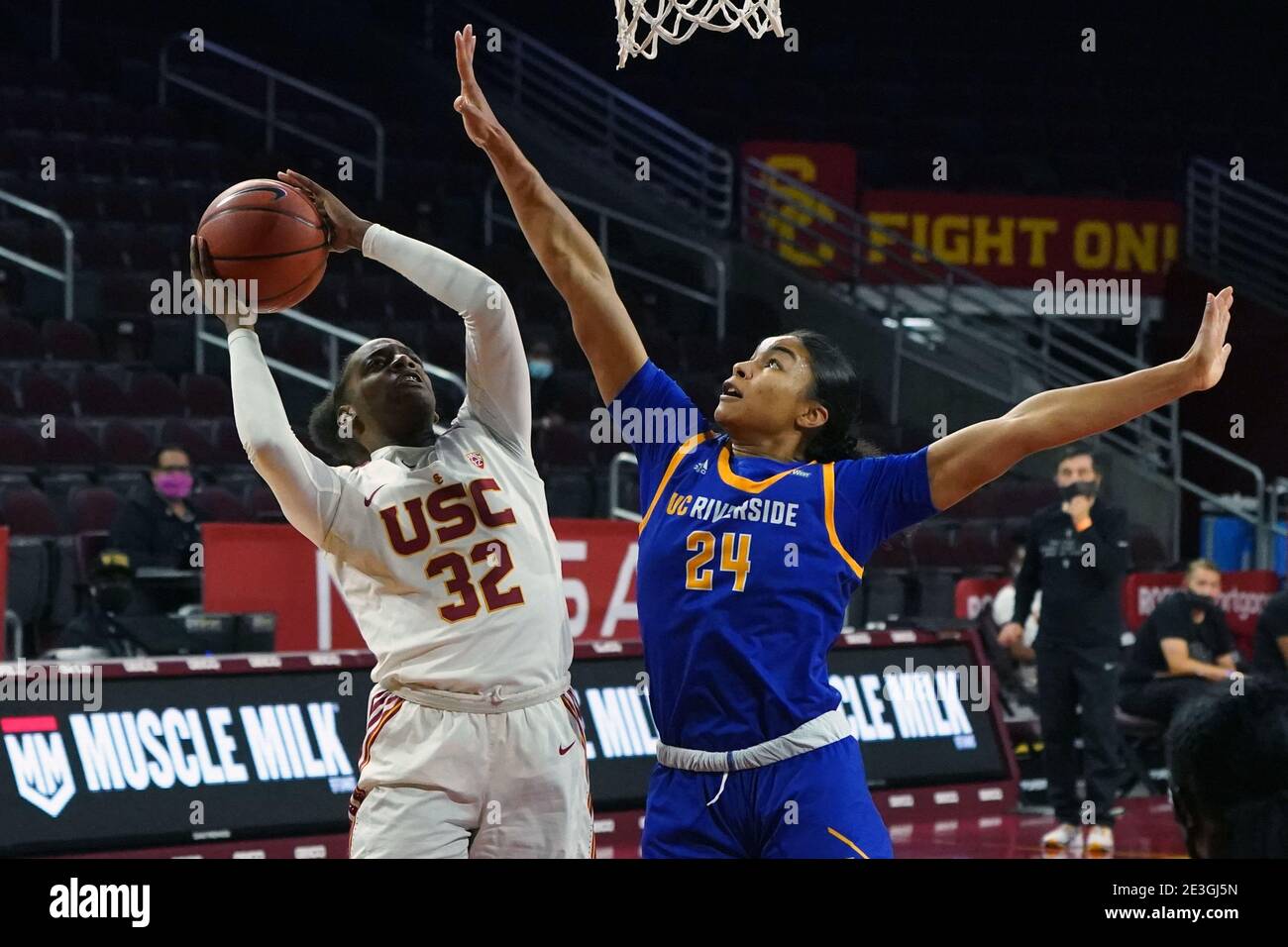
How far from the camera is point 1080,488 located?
8.52 meters

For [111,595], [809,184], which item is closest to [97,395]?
[111,595]

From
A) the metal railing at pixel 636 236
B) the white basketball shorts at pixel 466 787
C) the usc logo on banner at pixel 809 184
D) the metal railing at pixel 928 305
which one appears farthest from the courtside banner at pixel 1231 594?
the white basketball shorts at pixel 466 787

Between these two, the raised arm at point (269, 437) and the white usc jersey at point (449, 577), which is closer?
the raised arm at point (269, 437)

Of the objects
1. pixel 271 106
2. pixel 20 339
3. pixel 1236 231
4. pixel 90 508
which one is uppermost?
pixel 271 106

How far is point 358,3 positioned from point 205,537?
9.79 metres

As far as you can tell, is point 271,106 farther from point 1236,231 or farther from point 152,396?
point 1236,231

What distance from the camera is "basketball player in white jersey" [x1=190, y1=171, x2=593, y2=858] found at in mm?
3846

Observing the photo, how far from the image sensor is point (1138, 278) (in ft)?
55.8

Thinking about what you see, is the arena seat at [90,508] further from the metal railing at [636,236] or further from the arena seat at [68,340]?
the metal railing at [636,236]

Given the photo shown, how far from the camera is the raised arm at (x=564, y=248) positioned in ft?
12.5

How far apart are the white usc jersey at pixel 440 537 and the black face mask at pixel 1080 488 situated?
4.88 m

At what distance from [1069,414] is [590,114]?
13294 millimetres

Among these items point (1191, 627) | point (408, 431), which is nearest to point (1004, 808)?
point (1191, 627)
